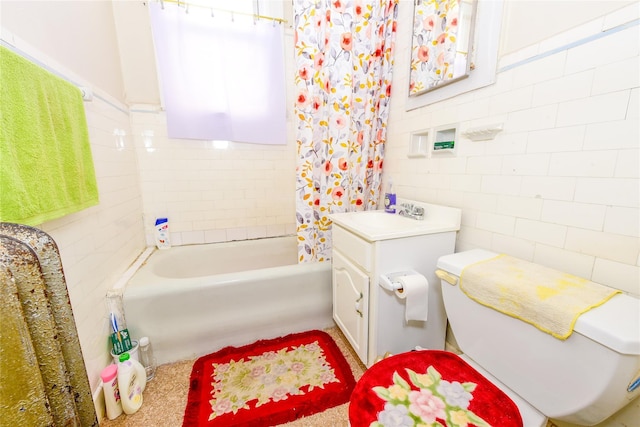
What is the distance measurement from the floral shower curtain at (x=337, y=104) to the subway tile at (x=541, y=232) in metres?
0.86

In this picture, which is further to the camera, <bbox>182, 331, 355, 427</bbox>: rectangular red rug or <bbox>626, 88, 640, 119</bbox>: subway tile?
<bbox>182, 331, 355, 427</bbox>: rectangular red rug

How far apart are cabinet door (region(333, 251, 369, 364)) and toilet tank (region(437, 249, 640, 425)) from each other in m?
0.42

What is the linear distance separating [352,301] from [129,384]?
40.8 inches

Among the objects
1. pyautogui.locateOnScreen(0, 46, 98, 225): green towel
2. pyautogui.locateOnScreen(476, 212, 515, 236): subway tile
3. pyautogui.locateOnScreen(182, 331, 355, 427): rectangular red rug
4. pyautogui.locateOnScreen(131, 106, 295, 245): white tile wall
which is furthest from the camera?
pyautogui.locateOnScreen(131, 106, 295, 245): white tile wall

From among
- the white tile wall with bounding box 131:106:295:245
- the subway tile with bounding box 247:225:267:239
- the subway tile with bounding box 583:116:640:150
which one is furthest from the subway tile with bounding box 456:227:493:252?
the subway tile with bounding box 247:225:267:239

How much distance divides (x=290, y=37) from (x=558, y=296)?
2.13 m

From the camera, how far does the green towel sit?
65 centimetres

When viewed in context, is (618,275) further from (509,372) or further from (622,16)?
(622,16)

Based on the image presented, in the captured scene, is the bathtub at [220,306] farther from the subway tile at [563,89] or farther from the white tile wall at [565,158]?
the subway tile at [563,89]

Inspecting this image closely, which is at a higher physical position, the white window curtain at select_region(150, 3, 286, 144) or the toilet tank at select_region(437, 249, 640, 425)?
the white window curtain at select_region(150, 3, 286, 144)

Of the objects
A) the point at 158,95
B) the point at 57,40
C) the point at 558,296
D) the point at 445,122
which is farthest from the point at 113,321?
the point at 445,122

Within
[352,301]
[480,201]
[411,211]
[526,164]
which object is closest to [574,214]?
[526,164]

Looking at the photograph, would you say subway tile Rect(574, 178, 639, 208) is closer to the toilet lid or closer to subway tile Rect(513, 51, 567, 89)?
subway tile Rect(513, 51, 567, 89)

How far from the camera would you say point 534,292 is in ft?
2.23
